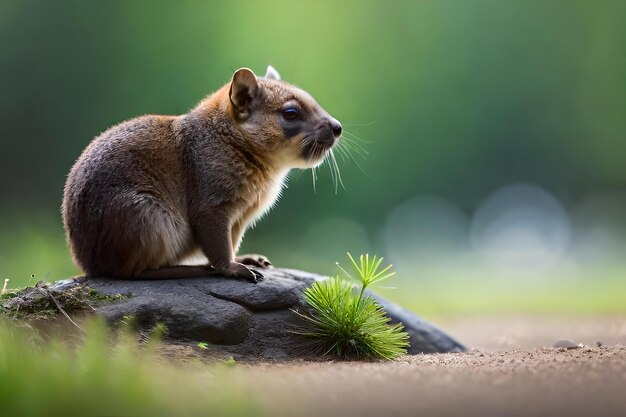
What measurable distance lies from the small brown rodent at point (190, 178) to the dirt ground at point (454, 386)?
1.13 meters

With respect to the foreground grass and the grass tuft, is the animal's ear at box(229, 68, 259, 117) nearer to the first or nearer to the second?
the grass tuft

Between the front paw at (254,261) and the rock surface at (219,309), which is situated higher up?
the front paw at (254,261)

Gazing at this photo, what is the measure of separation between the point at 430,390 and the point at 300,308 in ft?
6.66

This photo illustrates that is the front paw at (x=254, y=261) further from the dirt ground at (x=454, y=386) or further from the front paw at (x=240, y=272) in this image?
the dirt ground at (x=454, y=386)

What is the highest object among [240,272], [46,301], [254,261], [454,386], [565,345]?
[254,261]

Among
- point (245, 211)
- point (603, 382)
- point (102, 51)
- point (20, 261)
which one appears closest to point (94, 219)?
point (245, 211)

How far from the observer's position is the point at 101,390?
2.55 m

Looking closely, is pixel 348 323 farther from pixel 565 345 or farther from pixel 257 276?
pixel 565 345

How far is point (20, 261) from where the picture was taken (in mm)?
9172

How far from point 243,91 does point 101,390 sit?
2842 mm

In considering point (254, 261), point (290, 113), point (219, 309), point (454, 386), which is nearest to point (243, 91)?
point (290, 113)

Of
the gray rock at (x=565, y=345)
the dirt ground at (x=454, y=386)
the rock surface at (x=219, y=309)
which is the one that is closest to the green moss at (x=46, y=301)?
the rock surface at (x=219, y=309)

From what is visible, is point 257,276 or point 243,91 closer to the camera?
point 257,276

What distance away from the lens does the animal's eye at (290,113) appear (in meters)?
5.02
